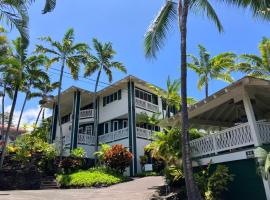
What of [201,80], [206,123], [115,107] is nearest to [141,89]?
[115,107]

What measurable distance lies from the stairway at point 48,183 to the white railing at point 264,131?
1428cm

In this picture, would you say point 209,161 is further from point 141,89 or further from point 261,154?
point 141,89

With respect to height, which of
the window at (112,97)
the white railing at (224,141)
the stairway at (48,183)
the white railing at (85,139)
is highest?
the window at (112,97)

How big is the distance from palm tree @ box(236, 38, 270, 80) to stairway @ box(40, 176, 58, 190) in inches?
610

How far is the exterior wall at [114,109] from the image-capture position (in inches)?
1167

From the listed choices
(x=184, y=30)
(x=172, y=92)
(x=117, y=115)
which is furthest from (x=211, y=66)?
(x=184, y=30)

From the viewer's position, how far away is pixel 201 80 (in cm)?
2750

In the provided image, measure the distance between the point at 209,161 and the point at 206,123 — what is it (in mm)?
3310

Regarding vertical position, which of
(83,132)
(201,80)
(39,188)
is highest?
(201,80)

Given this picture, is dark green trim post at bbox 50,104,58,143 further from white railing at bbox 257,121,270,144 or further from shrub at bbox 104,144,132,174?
white railing at bbox 257,121,270,144

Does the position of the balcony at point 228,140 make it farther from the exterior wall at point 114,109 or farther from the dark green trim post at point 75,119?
the dark green trim post at point 75,119

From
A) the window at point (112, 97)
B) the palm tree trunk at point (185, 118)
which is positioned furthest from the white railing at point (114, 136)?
the palm tree trunk at point (185, 118)

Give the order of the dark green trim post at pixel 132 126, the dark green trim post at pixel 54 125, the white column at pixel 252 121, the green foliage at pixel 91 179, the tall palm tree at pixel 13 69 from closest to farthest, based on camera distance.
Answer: the white column at pixel 252 121 < the tall palm tree at pixel 13 69 < the green foliage at pixel 91 179 < the dark green trim post at pixel 132 126 < the dark green trim post at pixel 54 125

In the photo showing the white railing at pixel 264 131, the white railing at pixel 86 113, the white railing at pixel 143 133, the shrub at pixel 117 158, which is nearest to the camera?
the white railing at pixel 264 131
